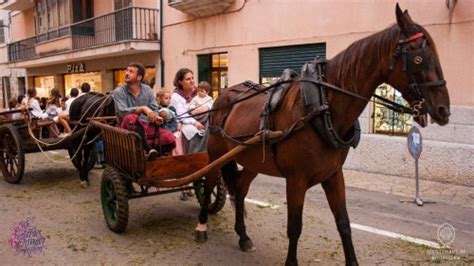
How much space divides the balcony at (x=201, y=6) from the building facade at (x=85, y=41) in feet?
6.68

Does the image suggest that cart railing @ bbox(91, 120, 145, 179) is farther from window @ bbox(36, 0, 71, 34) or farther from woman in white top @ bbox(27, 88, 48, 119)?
window @ bbox(36, 0, 71, 34)

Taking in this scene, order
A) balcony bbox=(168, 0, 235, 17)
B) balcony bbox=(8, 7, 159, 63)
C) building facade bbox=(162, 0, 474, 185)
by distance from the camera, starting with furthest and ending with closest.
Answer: balcony bbox=(8, 7, 159, 63) < balcony bbox=(168, 0, 235, 17) < building facade bbox=(162, 0, 474, 185)

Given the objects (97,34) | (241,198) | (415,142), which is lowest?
(241,198)

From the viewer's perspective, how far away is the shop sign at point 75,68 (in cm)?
2014

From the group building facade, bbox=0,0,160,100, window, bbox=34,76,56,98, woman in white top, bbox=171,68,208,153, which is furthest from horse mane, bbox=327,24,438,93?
window, bbox=34,76,56,98

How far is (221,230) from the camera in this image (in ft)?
17.2

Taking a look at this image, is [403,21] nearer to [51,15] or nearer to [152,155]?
[152,155]

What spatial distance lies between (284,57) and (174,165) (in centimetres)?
660

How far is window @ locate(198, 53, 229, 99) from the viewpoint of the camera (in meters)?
13.1

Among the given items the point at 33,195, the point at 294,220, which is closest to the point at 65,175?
the point at 33,195

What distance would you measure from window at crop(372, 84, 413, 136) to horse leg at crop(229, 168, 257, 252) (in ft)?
16.0

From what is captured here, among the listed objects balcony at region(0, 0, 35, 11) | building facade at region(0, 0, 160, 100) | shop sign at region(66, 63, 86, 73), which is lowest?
shop sign at region(66, 63, 86, 73)

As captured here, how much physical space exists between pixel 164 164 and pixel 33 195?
342 centimetres

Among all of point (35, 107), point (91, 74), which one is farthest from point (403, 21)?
point (91, 74)
